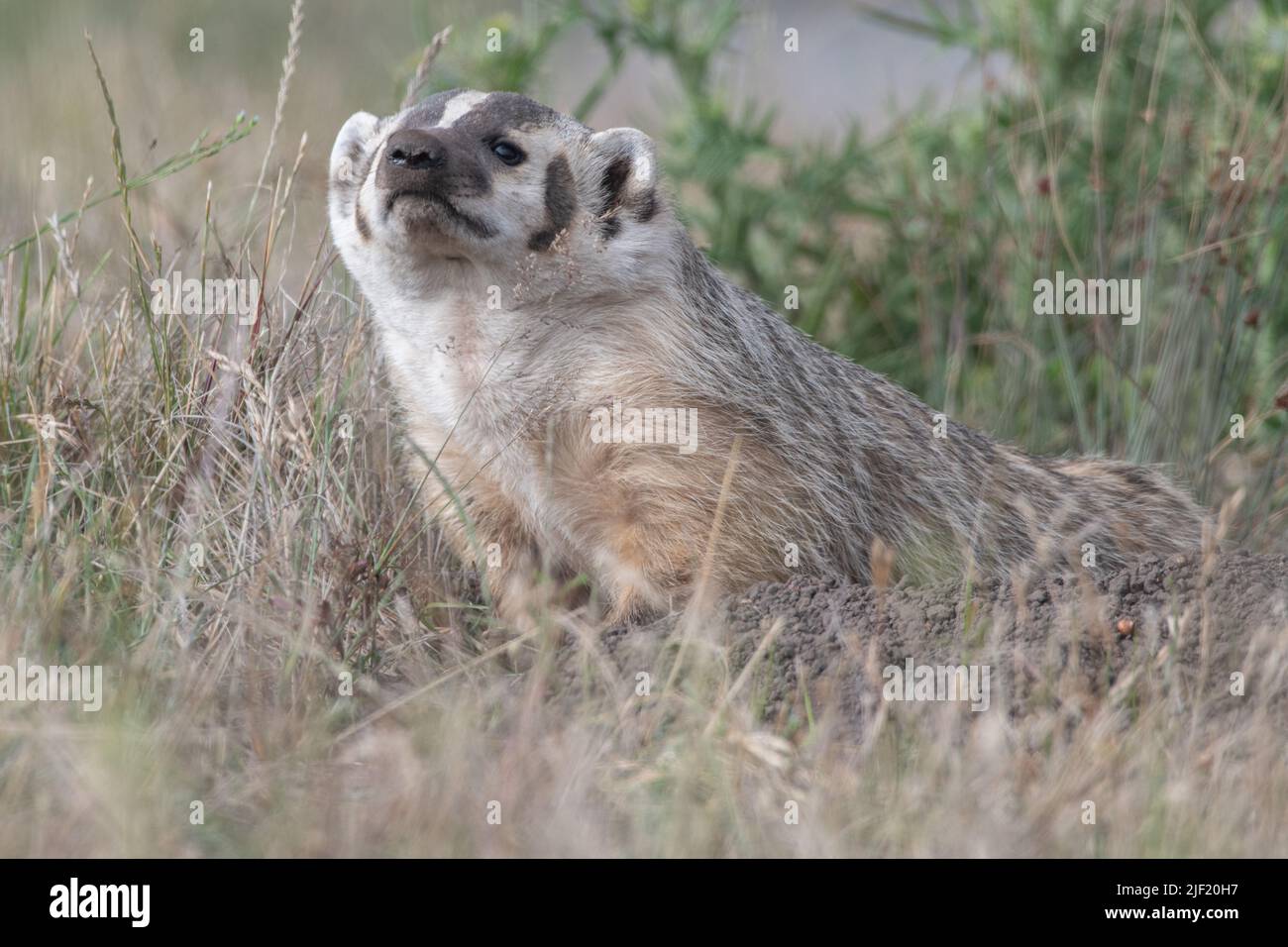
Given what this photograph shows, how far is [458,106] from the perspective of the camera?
3.89 m

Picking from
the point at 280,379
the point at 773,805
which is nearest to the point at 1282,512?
the point at 773,805

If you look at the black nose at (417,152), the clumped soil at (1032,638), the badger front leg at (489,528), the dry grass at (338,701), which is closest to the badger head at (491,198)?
the black nose at (417,152)

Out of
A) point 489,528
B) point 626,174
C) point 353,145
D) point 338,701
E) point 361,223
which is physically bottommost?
point 338,701

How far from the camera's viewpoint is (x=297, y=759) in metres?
3.06

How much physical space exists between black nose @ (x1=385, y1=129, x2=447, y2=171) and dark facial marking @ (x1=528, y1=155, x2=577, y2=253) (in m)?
A: 0.35

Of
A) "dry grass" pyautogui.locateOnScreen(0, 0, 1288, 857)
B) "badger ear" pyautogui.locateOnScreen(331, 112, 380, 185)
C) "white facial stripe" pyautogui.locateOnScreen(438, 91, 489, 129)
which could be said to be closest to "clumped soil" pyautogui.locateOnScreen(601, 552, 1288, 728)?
"dry grass" pyautogui.locateOnScreen(0, 0, 1288, 857)

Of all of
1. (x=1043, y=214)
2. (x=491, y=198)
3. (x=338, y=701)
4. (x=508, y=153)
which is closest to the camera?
(x=338, y=701)

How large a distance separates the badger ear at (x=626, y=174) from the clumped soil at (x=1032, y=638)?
1032mm

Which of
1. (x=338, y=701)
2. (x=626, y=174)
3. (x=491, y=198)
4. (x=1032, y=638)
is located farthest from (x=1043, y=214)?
(x=338, y=701)

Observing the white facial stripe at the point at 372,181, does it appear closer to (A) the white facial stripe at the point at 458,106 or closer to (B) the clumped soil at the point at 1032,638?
(A) the white facial stripe at the point at 458,106

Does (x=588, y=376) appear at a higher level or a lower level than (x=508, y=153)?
lower

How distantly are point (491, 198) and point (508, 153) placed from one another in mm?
177

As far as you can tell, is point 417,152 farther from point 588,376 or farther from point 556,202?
point 588,376

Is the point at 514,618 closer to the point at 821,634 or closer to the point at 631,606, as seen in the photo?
the point at 631,606
